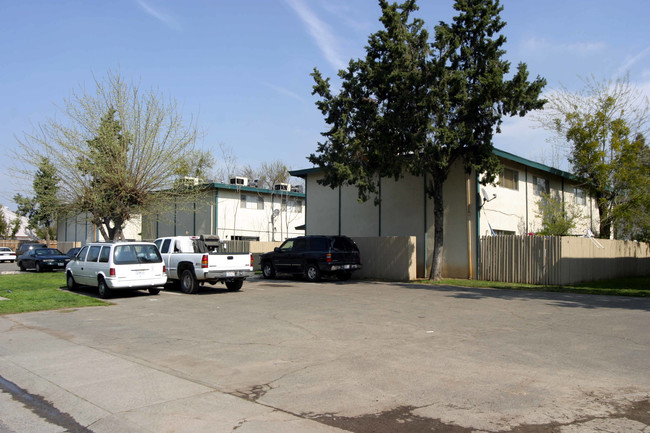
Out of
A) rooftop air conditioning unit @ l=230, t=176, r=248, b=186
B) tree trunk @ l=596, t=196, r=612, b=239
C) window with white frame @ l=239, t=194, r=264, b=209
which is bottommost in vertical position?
tree trunk @ l=596, t=196, r=612, b=239

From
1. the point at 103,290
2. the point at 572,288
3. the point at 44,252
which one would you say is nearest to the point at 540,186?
the point at 572,288

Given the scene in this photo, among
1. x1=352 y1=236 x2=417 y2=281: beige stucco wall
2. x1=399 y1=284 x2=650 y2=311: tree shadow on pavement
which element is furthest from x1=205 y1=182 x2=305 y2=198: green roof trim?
x1=399 y1=284 x2=650 y2=311: tree shadow on pavement

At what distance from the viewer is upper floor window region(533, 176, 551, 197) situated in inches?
1152

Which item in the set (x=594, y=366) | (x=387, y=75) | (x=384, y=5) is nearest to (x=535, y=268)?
(x=387, y=75)

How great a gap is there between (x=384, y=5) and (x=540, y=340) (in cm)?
1626

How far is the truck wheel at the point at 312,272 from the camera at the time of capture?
23.1 m

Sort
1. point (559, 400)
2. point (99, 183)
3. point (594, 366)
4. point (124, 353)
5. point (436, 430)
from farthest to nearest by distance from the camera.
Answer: point (99, 183), point (124, 353), point (594, 366), point (559, 400), point (436, 430)

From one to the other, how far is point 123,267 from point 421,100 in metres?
12.5

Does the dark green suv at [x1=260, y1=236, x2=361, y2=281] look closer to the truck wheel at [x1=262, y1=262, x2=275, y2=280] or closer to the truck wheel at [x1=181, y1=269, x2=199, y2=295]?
the truck wheel at [x1=262, y1=262, x2=275, y2=280]

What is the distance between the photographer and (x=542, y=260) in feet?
70.6

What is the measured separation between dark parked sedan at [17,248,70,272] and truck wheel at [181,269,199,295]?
15.7 meters

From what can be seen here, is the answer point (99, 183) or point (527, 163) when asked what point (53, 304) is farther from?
point (527, 163)

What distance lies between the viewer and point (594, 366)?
294 inches

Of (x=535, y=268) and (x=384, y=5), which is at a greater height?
(x=384, y=5)
